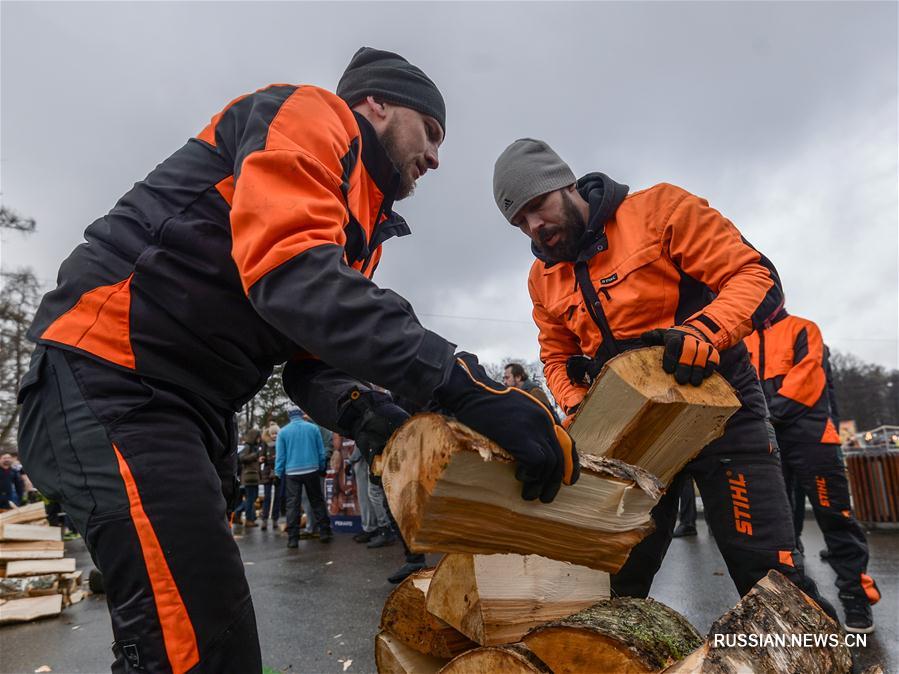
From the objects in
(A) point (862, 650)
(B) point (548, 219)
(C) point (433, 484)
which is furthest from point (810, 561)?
(C) point (433, 484)

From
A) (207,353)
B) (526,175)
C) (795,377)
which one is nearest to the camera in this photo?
(207,353)

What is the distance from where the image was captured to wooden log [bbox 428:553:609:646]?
1.80m

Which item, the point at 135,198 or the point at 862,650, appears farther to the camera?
the point at 862,650

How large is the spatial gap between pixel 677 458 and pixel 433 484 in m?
1.29

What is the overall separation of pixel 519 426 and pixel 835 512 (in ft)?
10.8

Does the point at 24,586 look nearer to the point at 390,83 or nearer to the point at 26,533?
the point at 26,533

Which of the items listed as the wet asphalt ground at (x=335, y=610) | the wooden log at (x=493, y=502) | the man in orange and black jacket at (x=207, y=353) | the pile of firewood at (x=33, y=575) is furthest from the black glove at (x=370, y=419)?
the pile of firewood at (x=33, y=575)

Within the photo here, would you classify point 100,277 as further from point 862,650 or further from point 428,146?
point 862,650

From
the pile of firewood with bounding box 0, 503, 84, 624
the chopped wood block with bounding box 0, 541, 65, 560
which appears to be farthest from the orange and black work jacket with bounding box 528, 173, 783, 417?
the chopped wood block with bounding box 0, 541, 65, 560

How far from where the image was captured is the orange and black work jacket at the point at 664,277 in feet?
7.24

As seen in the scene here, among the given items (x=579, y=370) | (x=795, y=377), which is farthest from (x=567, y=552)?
(x=795, y=377)

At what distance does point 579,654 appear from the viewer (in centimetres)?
157

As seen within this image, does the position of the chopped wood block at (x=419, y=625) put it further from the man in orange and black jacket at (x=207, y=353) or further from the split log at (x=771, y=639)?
the split log at (x=771, y=639)

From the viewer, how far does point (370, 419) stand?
66.6 inches
